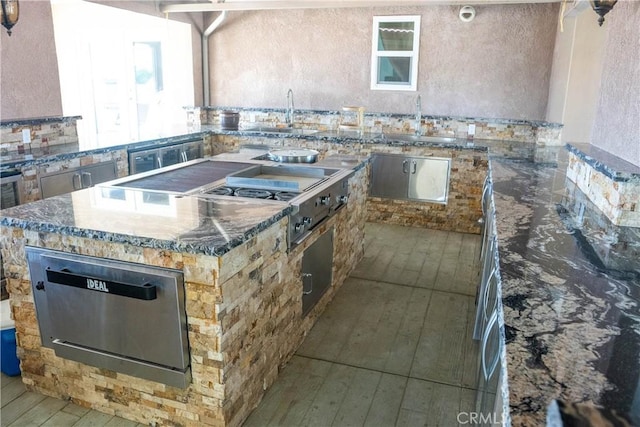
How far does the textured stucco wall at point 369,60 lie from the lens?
5160 millimetres

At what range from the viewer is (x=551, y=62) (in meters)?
5.08

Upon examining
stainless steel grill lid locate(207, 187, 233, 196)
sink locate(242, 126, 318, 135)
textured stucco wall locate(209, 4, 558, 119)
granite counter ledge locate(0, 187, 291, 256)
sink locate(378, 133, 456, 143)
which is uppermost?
textured stucco wall locate(209, 4, 558, 119)

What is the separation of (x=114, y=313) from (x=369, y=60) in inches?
182

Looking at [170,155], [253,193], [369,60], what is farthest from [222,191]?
[369,60]

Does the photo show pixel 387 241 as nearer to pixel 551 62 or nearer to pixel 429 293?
pixel 429 293

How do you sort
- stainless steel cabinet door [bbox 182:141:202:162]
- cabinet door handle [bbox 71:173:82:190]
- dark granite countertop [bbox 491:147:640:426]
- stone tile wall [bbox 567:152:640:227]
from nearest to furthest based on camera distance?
1. dark granite countertop [bbox 491:147:640:426]
2. stone tile wall [bbox 567:152:640:227]
3. cabinet door handle [bbox 71:173:82:190]
4. stainless steel cabinet door [bbox 182:141:202:162]

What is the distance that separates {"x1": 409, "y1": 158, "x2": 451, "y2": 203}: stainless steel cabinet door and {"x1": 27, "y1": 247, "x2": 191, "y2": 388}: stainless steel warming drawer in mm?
3584

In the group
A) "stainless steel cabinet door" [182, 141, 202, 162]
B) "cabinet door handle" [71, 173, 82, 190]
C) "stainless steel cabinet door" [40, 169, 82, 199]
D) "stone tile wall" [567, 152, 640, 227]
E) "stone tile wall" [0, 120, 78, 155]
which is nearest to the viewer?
"stone tile wall" [567, 152, 640, 227]

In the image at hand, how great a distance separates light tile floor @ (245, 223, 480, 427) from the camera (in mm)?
2154

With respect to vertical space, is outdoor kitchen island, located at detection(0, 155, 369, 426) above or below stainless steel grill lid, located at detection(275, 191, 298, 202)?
below

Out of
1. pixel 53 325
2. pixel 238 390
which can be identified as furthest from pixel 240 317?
pixel 53 325

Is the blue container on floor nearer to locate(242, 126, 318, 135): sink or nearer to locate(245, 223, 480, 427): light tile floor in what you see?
locate(245, 223, 480, 427): light tile floor

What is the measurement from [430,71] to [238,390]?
14.9ft

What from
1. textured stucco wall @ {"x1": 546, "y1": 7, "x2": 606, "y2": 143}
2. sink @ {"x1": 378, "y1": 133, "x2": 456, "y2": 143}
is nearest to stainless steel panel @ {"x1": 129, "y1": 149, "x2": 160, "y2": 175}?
sink @ {"x1": 378, "y1": 133, "x2": 456, "y2": 143}
